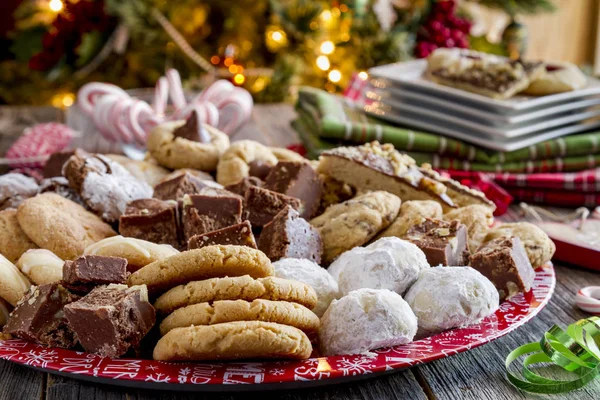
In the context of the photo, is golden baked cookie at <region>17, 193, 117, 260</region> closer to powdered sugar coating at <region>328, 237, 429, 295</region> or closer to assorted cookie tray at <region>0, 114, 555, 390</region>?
assorted cookie tray at <region>0, 114, 555, 390</region>

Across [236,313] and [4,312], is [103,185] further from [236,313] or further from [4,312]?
[236,313]

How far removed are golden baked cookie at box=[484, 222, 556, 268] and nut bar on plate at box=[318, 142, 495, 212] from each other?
0.61 feet

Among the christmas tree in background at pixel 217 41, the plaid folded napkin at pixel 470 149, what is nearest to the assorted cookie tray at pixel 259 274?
the plaid folded napkin at pixel 470 149

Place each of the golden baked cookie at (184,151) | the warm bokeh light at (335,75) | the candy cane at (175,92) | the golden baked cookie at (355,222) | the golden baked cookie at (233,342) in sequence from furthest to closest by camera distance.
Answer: the warm bokeh light at (335,75)
the candy cane at (175,92)
the golden baked cookie at (184,151)
the golden baked cookie at (355,222)
the golden baked cookie at (233,342)

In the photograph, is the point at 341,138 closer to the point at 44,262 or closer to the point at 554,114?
the point at 554,114

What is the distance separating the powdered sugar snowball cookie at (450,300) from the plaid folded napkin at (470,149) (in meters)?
1.16

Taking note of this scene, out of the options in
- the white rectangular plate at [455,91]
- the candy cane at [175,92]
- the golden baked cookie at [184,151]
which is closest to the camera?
the golden baked cookie at [184,151]

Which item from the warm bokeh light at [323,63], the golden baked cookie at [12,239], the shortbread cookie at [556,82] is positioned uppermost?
the shortbread cookie at [556,82]

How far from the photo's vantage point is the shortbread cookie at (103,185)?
167cm

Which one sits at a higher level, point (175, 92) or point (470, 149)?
point (175, 92)

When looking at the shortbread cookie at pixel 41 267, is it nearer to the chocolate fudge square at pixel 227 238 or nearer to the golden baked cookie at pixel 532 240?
the chocolate fudge square at pixel 227 238

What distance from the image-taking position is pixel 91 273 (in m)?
1.17

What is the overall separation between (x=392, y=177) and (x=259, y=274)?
2.16 ft

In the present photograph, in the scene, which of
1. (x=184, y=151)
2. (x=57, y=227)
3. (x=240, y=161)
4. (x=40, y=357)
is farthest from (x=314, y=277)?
→ (x=184, y=151)
